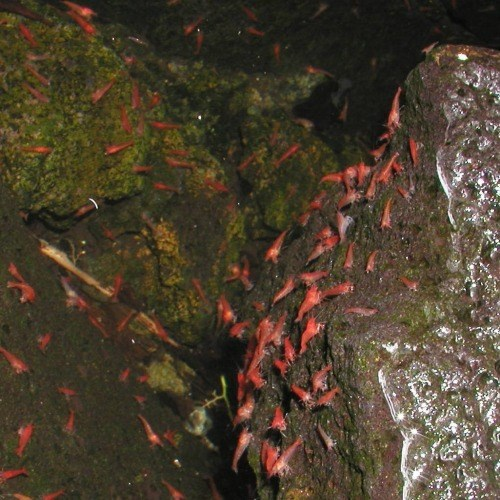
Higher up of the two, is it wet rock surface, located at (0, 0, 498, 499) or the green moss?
wet rock surface, located at (0, 0, 498, 499)

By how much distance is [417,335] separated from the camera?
3.12 m

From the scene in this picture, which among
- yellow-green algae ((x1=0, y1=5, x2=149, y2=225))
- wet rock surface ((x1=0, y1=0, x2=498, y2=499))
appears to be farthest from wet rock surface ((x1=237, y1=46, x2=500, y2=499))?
yellow-green algae ((x1=0, y1=5, x2=149, y2=225))

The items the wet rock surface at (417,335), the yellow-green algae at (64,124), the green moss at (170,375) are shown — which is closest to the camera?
the wet rock surface at (417,335)

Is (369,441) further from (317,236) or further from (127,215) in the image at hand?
(127,215)

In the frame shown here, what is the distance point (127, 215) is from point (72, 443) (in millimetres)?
2381

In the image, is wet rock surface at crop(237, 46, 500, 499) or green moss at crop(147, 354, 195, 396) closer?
wet rock surface at crop(237, 46, 500, 499)

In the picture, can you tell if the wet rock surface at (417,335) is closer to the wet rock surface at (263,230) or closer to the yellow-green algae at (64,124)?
the wet rock surface at (263,230)

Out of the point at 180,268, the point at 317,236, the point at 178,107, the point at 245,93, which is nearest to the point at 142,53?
the point at 178,107

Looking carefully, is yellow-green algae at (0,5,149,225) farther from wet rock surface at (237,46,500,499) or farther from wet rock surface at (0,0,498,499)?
wet rock surface at (237,46,500,499)

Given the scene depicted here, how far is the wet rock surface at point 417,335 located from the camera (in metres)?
3.01

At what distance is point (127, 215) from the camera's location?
5809mm

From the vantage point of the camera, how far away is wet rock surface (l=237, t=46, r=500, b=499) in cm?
301

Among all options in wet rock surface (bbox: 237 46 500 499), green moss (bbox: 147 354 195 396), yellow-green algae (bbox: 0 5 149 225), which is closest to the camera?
wet rock surface (bbox: 237 46 500 499)

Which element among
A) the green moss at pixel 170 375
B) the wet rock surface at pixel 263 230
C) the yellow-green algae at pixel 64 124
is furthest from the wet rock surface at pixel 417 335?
the yellow-green algae at pixel 64 124
